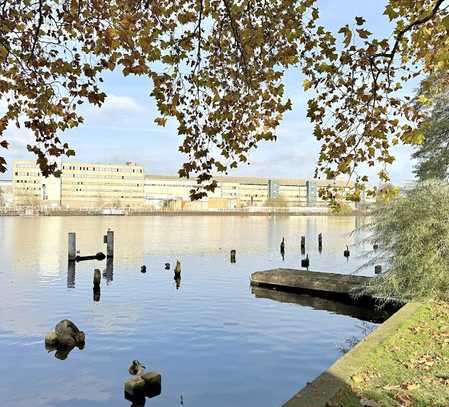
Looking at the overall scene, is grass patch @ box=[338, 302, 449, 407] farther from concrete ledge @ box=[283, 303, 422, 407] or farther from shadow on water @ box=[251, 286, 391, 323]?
shadow on water @ box=[251, 286, 391, 323]

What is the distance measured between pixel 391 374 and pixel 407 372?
351mm

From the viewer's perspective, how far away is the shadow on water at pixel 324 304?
21.9 meters

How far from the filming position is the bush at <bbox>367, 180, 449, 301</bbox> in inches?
674

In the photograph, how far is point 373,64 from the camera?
7359 millimetres

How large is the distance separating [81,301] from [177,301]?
16.4 feet

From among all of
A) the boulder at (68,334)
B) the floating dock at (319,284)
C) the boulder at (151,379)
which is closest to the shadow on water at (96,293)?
the boulder at (68,334)

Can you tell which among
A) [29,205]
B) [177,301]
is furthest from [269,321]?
[29,205]

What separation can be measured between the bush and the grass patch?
4178 millimetres

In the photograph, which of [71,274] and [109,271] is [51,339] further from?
[109,271]

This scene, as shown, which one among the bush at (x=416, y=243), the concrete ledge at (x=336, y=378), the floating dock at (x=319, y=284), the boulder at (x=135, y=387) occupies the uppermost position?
the bush at (x=416, y=243)

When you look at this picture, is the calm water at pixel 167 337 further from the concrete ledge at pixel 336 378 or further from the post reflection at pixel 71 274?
the concrete ledge at pixel 336 378

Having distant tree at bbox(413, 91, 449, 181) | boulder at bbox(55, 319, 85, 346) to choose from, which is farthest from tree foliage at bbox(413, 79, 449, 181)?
boulder at bbox(55, 319, 85, 346)

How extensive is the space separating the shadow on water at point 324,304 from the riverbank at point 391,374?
898 centimetres

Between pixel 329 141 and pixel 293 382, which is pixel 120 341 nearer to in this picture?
pixel 293 382
